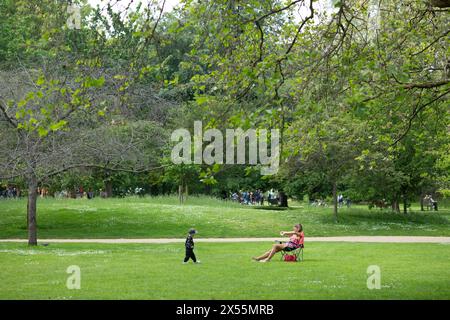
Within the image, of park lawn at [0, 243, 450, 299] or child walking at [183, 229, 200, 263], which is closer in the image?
park lawn at [0, 243, 450, 299]

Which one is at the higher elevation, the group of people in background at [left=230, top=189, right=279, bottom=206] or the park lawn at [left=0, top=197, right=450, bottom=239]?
the group of people in background at [left=230, top=189, right=279, bottom=206]

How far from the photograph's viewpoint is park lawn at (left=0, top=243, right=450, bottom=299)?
44.5ft

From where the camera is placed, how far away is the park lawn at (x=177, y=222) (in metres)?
34.1

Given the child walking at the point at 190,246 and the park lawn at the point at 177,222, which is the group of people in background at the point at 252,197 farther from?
the child walking at the point at 190,246

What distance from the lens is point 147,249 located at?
25250 millimetres

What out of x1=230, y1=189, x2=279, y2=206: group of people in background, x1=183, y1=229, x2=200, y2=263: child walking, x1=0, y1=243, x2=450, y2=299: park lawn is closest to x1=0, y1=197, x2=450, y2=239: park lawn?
x1=0, y1=243, x2=450, y2=299: park lawn

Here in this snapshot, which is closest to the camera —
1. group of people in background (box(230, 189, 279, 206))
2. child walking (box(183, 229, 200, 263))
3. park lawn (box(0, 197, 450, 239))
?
child walking (box(183, 229, 200, 263))

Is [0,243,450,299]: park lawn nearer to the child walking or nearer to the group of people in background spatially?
the child walking

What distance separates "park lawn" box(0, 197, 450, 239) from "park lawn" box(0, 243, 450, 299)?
298 inches

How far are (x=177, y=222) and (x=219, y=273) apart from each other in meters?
19.1

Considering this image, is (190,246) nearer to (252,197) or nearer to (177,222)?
(177,222)

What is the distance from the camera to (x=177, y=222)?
119 feet

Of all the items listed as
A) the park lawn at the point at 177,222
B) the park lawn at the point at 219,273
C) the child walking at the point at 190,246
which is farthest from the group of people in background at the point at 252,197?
the child walking at the point at 190,246
